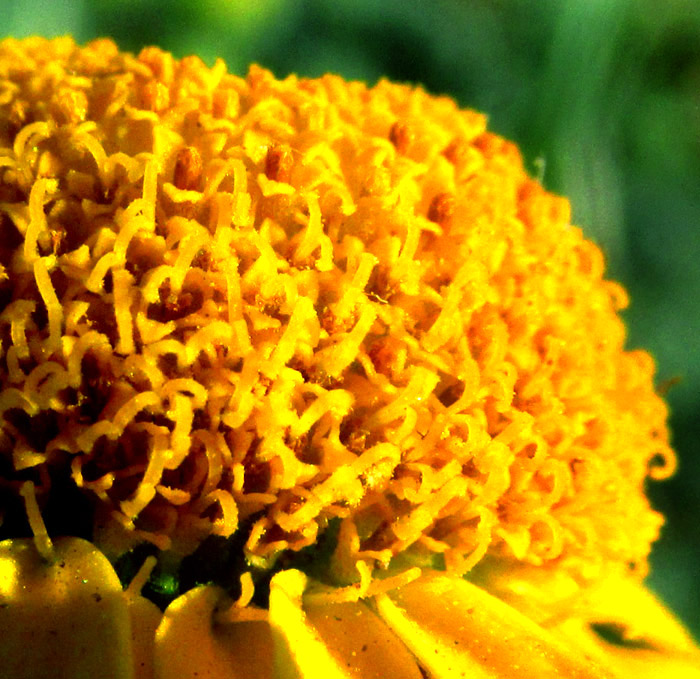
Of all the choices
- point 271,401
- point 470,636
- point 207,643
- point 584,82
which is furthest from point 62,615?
point 584,82

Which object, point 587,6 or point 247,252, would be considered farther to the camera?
point 587,6

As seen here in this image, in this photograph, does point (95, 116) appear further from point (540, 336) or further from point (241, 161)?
point (540, 336)

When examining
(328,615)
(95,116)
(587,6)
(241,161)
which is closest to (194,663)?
(328,615)

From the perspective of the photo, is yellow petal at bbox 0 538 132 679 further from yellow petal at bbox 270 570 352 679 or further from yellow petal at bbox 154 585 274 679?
yellow petal at bbox 270 570 352 679

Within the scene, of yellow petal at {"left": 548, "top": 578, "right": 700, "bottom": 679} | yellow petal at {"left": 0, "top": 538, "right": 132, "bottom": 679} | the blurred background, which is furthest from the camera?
the blurred background

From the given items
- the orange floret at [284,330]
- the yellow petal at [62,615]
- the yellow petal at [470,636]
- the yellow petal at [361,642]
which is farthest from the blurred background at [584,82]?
the yellow petal at [62,615]

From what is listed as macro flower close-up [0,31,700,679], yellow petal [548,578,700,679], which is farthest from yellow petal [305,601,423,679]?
yellow petal [548,578,700,679]

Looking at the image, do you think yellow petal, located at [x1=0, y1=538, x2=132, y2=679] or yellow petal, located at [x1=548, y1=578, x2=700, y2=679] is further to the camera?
yellow petal, located at [x1=548, y1=578, x2=700, y2=679]
